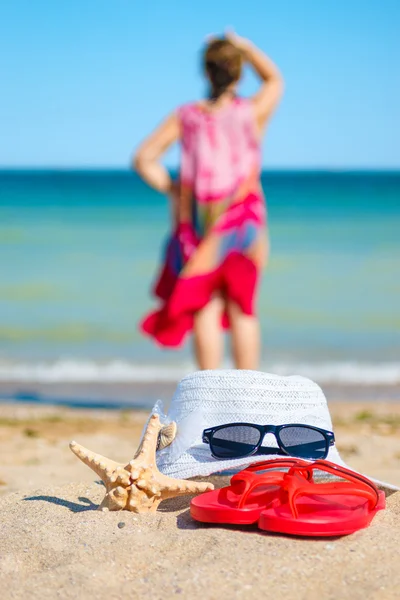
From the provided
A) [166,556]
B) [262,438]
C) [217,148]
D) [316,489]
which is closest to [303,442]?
[262,438]

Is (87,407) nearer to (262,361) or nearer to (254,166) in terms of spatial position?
(262,361)

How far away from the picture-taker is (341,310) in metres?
11.1

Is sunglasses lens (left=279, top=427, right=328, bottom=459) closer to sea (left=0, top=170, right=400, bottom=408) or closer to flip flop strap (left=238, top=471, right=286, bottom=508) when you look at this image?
flip flop strap (left=238, top=471, right=286, bottom=508)

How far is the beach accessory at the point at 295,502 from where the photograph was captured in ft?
7.92

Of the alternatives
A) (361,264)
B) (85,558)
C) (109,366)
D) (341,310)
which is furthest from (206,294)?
(361,264)

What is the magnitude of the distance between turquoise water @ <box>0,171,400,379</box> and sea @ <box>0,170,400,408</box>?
2cm

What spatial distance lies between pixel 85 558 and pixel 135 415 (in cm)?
370

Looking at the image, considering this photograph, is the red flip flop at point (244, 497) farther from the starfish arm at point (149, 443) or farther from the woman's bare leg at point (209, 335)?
the woman's bare leg at point (209, 335)

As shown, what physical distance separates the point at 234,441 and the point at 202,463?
0.13m

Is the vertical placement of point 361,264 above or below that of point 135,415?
below

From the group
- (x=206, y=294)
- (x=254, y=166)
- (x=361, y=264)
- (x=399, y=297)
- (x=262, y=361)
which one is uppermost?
(x=254, y=166)

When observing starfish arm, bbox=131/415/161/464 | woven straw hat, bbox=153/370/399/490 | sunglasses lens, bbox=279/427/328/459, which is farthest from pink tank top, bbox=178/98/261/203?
sunglasses lens, bbox=279/427/328/459

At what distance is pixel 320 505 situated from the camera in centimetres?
252

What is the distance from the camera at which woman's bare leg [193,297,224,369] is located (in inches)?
171
